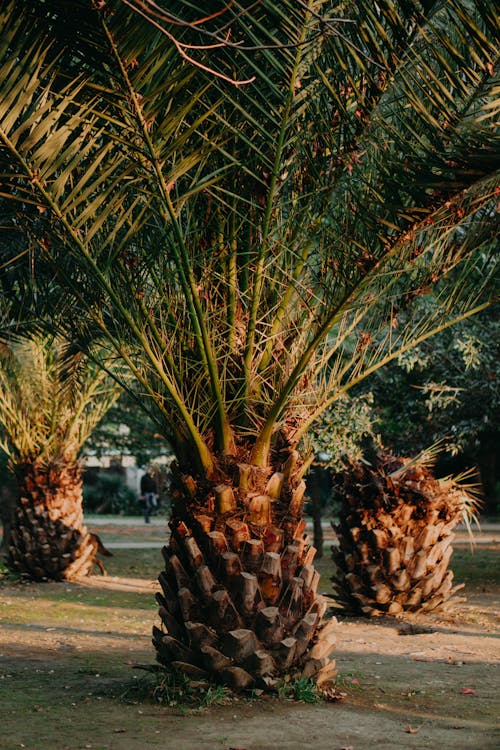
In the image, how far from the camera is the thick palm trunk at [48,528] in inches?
559

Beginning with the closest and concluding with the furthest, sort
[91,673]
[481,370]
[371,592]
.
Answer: [91,673], [371,592], [481,370]

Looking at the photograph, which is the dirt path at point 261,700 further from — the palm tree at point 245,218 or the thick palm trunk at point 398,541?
the palm tree at point 245,218

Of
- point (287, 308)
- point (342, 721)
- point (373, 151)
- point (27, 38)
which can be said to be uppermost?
point (373, 151)

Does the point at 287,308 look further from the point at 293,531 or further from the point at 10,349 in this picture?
the point at 10,349

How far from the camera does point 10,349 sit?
1267 cm

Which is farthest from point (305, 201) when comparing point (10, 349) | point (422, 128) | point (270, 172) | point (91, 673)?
point (10, 349)

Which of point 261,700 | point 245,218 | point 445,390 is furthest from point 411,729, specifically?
point 445,390

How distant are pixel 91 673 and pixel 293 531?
7.13ft

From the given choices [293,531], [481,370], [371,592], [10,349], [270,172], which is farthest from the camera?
[481,370]

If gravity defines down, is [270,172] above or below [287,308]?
above

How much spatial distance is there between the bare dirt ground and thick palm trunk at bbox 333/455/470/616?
0.89 feet

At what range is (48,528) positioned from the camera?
14.3 meters

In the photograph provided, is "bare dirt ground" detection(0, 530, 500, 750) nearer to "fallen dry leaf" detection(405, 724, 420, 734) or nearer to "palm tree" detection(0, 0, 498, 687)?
"fallen dry leaf" detection(405, 724, 420, 734)

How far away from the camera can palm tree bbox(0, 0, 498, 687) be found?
17.9ft
